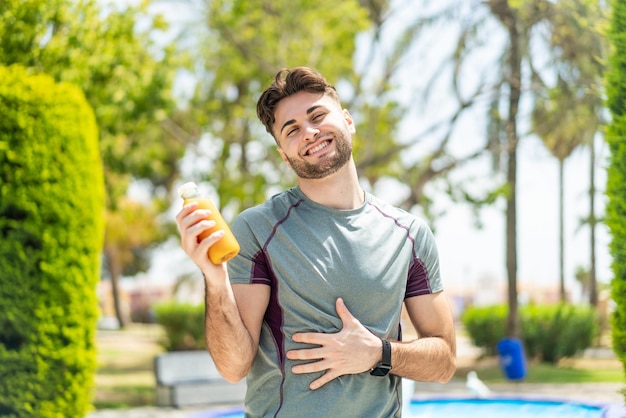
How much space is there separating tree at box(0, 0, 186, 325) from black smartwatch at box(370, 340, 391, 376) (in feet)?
28.1

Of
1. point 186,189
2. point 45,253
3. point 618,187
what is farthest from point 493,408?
point 186,189

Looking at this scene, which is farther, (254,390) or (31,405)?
(31,405)

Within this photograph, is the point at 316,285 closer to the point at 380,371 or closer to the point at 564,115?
the point at 380,371

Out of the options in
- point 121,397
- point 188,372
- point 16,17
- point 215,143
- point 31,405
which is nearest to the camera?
point 31,405

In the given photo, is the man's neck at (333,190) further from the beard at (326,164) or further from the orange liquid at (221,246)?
the orange liquid at (221,246)

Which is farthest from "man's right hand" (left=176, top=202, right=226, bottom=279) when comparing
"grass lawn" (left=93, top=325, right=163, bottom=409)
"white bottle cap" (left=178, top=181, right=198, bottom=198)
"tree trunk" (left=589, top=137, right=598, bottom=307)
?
"tree trunk" (left=589, top=137, right=598, bottom=307)

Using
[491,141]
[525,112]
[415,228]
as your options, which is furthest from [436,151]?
[415,228]

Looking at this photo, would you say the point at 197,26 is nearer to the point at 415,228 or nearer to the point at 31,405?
the point at 31,405

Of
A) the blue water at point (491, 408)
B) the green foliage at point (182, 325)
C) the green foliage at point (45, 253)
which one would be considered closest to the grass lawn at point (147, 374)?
the green foliage at point (182, 325)

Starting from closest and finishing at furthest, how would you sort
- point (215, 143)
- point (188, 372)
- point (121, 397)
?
point (188, 372) → point (121, 397) → point (215, 143)

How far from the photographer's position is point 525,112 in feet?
58.9

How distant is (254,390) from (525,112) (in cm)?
1658

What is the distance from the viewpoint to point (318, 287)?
226 centimetres

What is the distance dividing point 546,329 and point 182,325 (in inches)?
365
